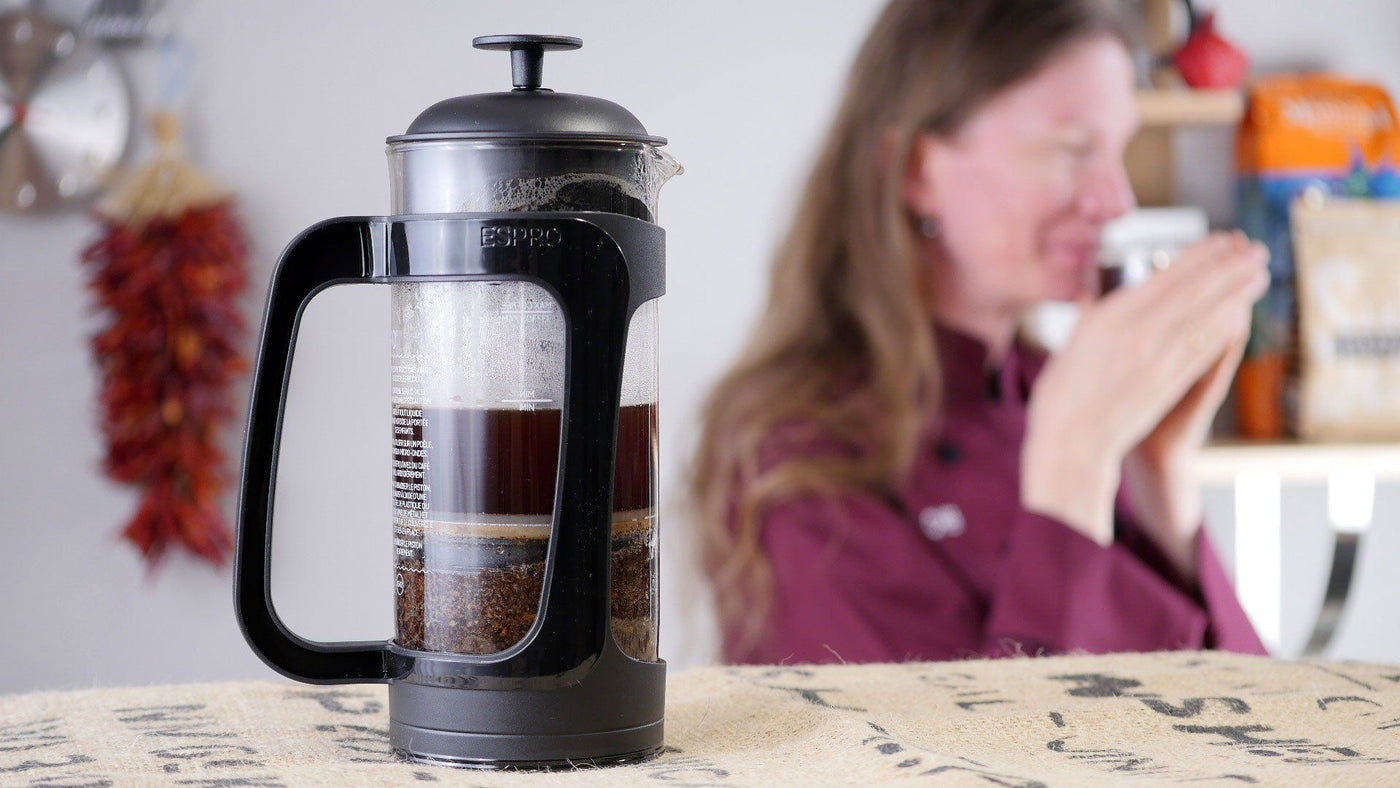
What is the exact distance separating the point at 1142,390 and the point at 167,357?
1382 mm

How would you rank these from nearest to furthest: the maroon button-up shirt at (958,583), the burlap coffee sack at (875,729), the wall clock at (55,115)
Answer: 1. the burlap coffee sack at (875,729)
2. the maroon button-up shirt at (958,583)
3. the wall clock at (55,115)

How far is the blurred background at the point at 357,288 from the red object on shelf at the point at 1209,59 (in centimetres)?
1

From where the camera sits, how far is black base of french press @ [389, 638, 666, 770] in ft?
1.70

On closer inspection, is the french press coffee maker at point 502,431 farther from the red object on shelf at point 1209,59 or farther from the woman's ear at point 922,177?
the red object on shelf at point 1209,59

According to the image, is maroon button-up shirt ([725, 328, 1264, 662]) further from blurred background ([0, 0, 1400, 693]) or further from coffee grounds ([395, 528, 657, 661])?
coffee grounds ([395, 528, 657, 661])

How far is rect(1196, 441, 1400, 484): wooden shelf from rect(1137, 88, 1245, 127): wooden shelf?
50cm

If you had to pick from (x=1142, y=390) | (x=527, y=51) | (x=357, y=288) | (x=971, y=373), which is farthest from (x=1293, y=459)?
(x=527, y=51)

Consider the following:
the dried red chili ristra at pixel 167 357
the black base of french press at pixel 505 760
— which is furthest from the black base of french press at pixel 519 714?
the dried red chili ristra at pixel 167 357

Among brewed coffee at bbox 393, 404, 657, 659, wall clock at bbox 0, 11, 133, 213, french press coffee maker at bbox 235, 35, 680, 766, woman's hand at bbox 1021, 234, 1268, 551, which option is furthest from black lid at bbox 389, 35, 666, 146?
wall clock at bbox 0, 11, 133, 213

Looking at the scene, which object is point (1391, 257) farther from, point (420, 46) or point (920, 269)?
point (420, 46)

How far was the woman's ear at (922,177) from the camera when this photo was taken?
1923 millimetres

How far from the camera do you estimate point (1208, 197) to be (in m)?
2.21

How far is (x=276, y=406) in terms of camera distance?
21.0 inches

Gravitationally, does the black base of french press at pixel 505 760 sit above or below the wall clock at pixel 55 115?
below
